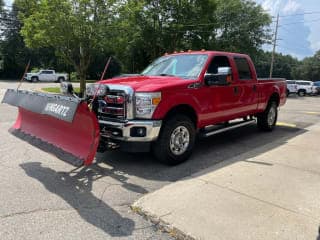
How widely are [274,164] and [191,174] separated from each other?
1.54m

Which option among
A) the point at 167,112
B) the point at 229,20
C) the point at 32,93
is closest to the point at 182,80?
the point at 167,112

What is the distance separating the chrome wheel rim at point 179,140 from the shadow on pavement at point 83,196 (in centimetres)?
140

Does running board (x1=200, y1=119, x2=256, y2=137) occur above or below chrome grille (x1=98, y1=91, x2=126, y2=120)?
below

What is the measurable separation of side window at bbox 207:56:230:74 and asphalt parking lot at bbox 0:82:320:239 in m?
1.63

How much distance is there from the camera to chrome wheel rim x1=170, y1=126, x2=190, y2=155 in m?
5.51

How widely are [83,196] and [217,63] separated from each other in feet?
12.6

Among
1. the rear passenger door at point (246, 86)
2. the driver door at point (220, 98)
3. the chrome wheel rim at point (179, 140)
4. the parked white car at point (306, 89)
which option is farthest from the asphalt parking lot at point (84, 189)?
the parked white car at point (306, 89)

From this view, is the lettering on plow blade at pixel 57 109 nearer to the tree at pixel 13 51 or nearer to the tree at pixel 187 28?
the tree at pixel 187 28

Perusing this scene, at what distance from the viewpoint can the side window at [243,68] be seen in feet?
23.7

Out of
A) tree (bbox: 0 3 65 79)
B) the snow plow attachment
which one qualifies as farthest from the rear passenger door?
tree (bbox: 0 3 65 79)

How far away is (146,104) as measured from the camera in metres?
5.06

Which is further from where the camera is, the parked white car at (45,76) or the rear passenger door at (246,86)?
the parked white car at (45,76)

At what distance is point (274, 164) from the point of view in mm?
5574

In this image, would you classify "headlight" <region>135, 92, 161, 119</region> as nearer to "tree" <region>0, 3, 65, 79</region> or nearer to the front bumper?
the front bumper
